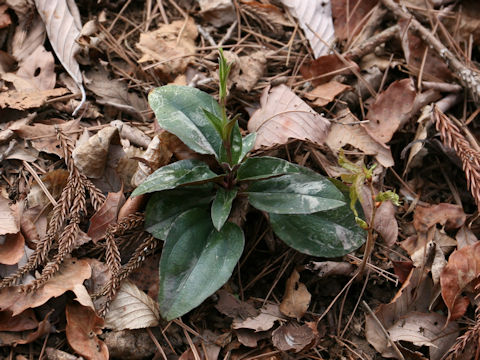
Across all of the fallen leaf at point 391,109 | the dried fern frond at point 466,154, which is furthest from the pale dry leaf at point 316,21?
the dried fern frond at point 466,154

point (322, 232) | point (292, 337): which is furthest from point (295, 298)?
point (322, 232)

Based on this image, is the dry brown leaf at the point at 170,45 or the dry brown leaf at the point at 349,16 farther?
the dry brown leaf at the point at 349,16

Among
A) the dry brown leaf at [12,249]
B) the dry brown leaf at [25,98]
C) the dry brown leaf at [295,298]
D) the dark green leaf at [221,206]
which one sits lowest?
the dry brown leaf at [295,298]

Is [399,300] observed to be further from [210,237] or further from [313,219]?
[210,237]

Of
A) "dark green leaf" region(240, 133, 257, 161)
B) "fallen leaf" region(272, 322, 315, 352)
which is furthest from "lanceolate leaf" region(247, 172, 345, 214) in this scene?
"fallen leaf" region(272, 322, 315, 352)

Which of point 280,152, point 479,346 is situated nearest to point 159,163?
point 280,152

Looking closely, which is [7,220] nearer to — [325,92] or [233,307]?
[233,307]

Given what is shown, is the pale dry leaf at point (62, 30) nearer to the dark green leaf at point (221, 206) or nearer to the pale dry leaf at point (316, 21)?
the dark green leaf at point (221, 206)
